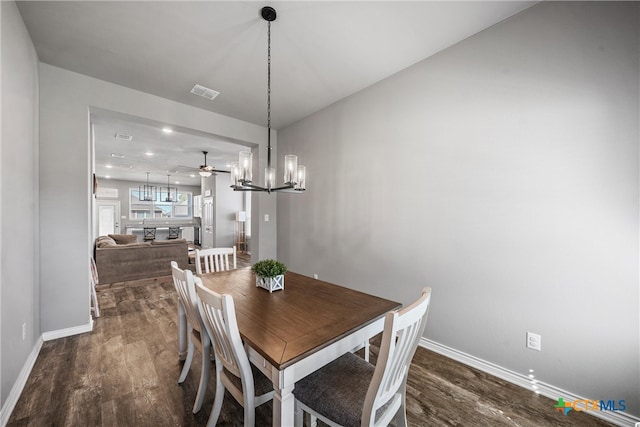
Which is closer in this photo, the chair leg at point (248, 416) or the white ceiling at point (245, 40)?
the chair leg at point (248, 416)

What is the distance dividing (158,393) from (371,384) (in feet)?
5.77

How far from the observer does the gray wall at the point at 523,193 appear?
1557mm

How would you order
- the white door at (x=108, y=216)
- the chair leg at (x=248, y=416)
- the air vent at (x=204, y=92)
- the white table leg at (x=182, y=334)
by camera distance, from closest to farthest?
the chair leg at (x=248, y=416), the white table leg at (x=182, y=334), the air vent at (x=204, y=92), the white door at (x=108, y=216)

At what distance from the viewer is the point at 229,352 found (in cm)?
126

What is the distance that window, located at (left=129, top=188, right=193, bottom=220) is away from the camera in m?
10.3

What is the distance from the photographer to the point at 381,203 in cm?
281

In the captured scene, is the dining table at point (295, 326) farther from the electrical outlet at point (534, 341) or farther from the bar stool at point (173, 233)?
the bar stool at point (173, 233)

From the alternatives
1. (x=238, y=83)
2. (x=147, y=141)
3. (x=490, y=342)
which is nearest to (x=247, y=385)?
(x=490, y=342)

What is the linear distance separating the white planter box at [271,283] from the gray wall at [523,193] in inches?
53.1

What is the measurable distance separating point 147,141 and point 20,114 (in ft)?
10.8

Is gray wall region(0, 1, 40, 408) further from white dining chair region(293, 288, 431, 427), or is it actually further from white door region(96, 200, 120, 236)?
white door region(96, 200, 120, 236)

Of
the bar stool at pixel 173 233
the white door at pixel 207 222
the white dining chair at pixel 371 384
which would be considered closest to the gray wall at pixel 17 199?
the white dining chair at pixel 371 384

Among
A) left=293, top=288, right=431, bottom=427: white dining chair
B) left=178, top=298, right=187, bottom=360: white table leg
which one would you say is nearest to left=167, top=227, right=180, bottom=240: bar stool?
left=178, top=298, right=187, bottom=360: white table leg

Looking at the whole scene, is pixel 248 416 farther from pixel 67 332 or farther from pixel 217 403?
pixel 67 332
